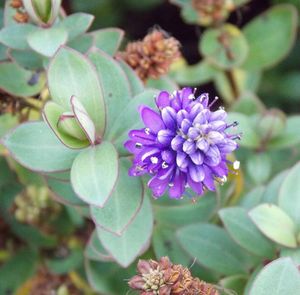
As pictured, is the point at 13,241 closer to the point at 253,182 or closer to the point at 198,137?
the point at 253,182

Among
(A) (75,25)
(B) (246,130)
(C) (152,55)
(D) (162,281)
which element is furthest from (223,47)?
(D) (162,281)

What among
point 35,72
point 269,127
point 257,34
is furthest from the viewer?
point 257,34

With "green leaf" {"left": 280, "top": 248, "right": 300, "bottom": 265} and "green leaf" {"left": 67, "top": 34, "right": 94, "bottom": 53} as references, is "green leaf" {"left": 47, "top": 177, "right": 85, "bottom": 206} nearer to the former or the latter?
"green leaf" {"left": 67, "top": 34, "right": 94, "bottom": 53}

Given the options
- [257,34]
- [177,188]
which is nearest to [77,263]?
[177,188]

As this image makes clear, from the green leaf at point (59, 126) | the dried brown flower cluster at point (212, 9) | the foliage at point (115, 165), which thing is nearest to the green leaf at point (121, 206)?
the foliage at point (115, 165)

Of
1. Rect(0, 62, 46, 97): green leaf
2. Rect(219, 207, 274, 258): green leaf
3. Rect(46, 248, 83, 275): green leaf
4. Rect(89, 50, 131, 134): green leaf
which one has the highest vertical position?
Rect(89, 50, 131, 134): green leaf

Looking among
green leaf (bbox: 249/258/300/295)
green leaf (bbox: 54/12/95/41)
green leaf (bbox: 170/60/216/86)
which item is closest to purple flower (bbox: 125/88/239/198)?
green leaf (bbox: 249/258/300/295)
